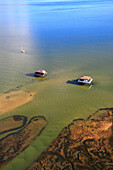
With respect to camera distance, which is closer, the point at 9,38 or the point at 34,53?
→ the point at 34,53

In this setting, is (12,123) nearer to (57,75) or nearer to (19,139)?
(19,139)

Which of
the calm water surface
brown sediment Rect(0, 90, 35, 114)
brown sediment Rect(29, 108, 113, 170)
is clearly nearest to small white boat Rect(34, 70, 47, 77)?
the calm water surface

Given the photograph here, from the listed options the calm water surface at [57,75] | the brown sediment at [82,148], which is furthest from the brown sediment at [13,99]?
the brown sediment at [82,148]

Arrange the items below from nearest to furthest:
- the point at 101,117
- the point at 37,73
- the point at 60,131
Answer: the point at 60,131 < the point at 101,117 < the point at 37,73

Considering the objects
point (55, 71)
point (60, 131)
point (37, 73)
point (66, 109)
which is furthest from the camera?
point (55, 71)

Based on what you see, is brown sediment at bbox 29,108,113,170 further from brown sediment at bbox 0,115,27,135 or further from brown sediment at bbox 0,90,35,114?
brown sediment at bbox 0,90,35,114

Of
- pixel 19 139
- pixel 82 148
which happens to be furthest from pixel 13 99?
pixel 82 148

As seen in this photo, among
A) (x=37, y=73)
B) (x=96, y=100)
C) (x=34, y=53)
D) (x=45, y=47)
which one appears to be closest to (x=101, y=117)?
(x=96, y=100)

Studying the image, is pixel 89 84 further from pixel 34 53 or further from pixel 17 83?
pixel 34 53
